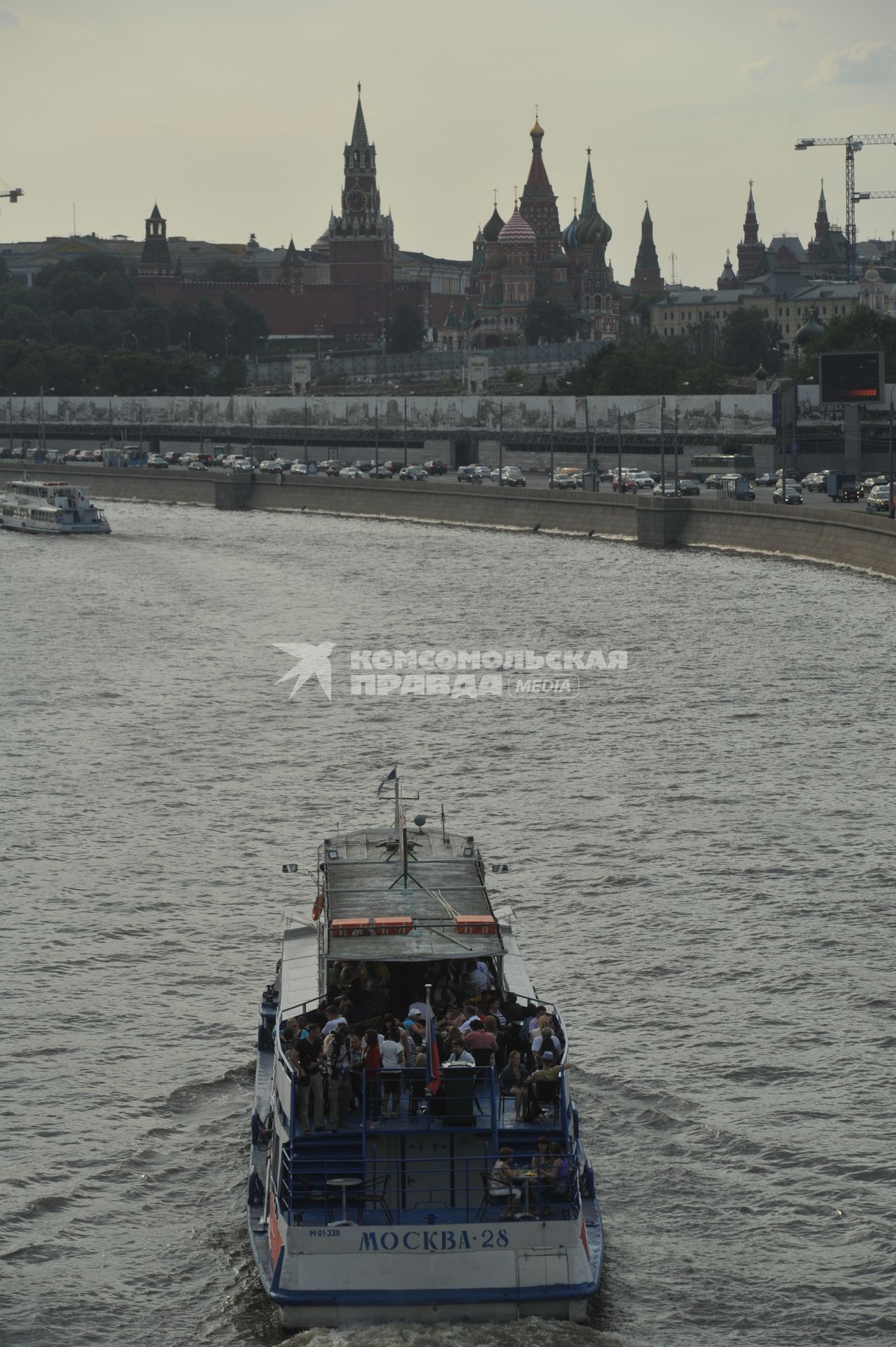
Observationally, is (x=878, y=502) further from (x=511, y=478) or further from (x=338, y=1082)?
(x=338, y=1082)

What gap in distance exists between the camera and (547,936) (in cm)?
2388

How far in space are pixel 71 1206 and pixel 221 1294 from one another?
7.47ft

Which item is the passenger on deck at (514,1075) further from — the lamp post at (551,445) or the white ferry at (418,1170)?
the lamp post at (551,445)

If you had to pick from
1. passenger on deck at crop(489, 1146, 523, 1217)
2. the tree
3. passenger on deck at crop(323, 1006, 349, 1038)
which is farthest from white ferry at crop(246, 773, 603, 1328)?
the tree

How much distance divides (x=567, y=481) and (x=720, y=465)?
10.5 metres

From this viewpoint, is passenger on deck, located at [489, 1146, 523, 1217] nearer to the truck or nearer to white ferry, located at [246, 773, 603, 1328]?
white ferry, located at [246, 773, 603, 1328]

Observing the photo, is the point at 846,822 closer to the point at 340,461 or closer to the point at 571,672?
the point at 571,672

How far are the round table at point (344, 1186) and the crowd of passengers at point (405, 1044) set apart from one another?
0.40 m

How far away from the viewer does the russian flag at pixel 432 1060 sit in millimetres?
14328

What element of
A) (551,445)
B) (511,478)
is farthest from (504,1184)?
(551,445)

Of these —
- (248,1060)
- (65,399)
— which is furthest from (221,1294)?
(65,399)

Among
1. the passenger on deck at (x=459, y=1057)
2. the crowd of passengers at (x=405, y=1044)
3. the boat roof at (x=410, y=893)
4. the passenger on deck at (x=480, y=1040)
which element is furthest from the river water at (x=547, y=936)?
the boat roof at (x=410, y=893)

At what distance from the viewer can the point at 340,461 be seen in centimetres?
12331

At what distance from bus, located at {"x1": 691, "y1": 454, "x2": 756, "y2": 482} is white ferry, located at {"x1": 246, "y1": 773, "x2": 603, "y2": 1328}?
81866 mm
